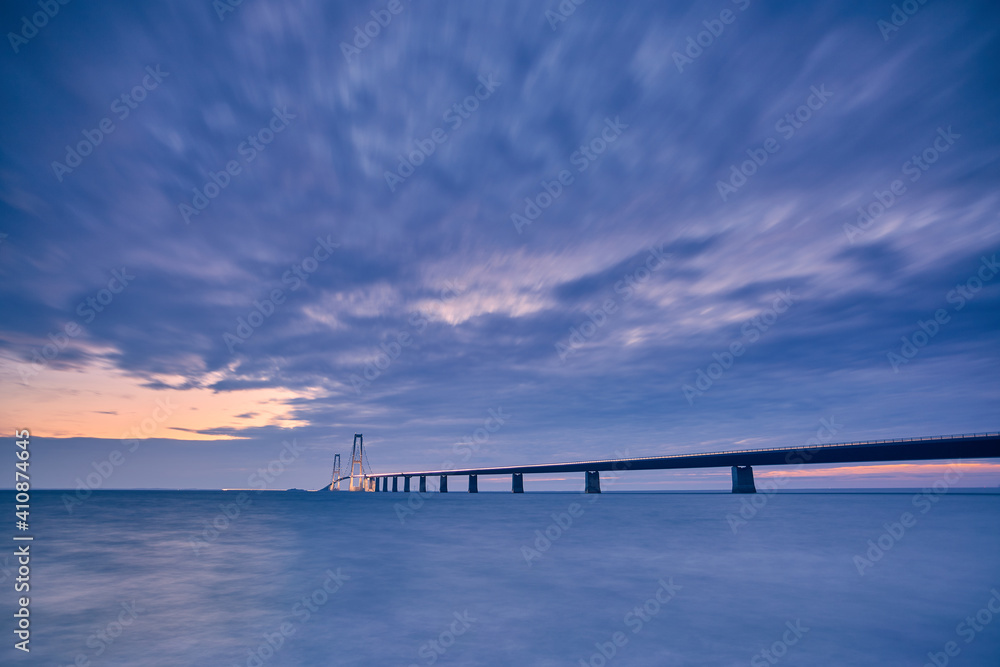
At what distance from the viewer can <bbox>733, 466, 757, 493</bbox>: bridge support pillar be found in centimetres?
11669

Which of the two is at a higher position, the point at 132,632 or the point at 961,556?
the point at 132,632

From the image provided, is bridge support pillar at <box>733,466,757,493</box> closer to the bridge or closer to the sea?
the bridge

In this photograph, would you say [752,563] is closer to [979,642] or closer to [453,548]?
[979,642]

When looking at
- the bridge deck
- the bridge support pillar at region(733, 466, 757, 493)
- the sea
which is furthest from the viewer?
the bridge support pillar at region(733, 466, 757, 493)

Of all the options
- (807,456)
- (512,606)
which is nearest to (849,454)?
(807,456)

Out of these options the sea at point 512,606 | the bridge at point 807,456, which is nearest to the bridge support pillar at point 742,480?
the bridge at point 807,456

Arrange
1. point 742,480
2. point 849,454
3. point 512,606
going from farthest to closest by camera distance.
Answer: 1. point 742,480
2. point 849,454
3. point 512,606

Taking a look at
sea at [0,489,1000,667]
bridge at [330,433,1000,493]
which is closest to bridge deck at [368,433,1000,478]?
bridge at [330,433,1000,493]

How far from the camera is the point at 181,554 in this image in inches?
838

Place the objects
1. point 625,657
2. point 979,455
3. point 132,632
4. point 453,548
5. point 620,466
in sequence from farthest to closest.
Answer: point 620,466 → point 979,455 → point 453,548 → point 132,632 → point 625,657

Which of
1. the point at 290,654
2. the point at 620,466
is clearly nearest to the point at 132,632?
the point at 290,654

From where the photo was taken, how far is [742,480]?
117562 millimetres

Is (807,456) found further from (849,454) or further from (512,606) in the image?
(512,606)

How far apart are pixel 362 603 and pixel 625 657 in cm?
707
